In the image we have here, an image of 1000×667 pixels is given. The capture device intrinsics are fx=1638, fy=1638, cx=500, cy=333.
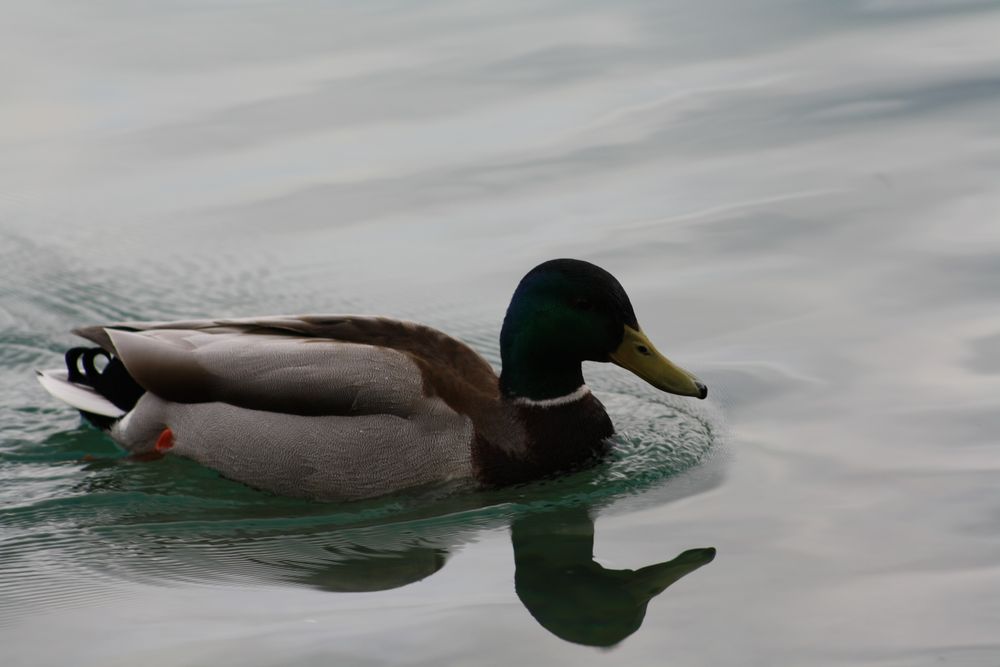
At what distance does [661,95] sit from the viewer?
42.8 ft

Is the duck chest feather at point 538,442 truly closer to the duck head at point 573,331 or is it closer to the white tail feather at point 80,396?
the duck head at point 573,331

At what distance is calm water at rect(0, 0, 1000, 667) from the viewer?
6.10 m

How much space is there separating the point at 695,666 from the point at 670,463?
2.30 metres

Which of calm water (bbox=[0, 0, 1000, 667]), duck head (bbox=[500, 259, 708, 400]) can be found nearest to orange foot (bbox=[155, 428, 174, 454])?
calm water (bbox=[0, 0, 1000, 667])

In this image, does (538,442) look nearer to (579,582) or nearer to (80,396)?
(579,582)

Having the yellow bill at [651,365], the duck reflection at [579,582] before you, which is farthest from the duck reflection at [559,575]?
the yellow bill at [651,365]

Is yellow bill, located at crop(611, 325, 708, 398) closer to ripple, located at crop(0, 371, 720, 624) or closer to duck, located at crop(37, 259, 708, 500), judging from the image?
duck, located at crop(37, 259, 708, 500)

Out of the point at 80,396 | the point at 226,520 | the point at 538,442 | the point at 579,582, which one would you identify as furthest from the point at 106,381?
the point at 579,582

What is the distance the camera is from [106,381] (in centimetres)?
848

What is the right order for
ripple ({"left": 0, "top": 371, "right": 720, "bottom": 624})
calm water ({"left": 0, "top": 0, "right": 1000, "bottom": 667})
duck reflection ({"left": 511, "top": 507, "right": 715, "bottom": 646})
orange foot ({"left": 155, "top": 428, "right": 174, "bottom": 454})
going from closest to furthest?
duck reflection ({"left": 511, "top": 507, "right": 715, "bottom": 646}), calm water ({"left": 0, "top": 0, "right": 1000, "bottom": 667}), ripple ({"left": 0, "top": 371, "right": 720, "bottom": 624}), orange foot ({"left": 155, "top": 428, "right": 174, "bottom": 454})

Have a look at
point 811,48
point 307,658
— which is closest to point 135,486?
point 307,658

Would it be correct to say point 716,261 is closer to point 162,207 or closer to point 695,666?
point 162,207

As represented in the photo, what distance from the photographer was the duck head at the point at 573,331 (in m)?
7.58

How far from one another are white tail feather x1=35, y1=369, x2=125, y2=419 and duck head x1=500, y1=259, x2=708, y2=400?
215 cm
